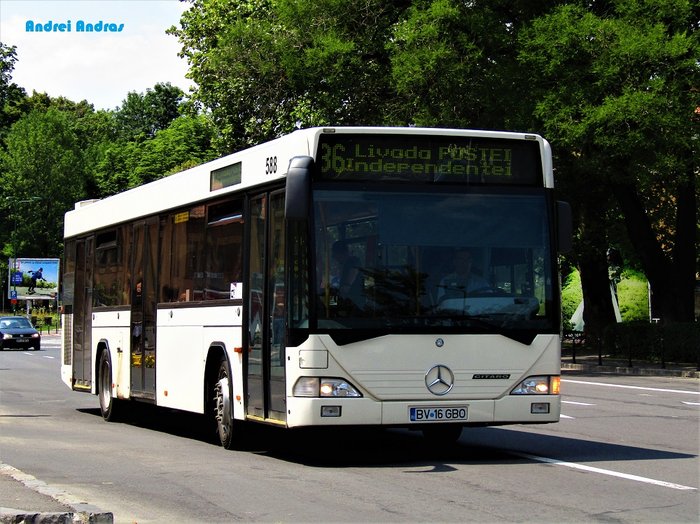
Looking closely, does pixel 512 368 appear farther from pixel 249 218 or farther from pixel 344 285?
pixel 249 218

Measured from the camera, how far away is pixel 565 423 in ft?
57.1

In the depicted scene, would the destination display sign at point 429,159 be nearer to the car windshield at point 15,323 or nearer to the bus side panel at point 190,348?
the bus side panel at point 190,348

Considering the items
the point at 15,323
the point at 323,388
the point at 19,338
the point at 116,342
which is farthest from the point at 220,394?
the point at 15,323

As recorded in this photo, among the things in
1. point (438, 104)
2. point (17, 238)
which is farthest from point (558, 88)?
point (17, 238)

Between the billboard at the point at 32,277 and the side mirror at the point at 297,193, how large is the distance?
9097 cm

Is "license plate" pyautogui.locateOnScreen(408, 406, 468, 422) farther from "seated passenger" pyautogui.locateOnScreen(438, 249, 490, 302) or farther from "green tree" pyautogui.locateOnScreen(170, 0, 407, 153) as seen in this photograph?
"green tree" pyautogui.locateOnScreen(170, 0, 407, 153)

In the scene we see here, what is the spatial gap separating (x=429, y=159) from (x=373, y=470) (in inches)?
115

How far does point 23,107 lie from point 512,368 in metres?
110

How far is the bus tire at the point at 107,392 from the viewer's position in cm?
1884

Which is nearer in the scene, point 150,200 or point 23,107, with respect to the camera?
point 150,200

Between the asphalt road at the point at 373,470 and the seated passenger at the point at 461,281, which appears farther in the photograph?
the seated passenger at the point at 461,281

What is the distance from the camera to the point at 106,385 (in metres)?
19.1

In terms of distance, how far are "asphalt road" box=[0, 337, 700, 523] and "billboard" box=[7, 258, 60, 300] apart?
83618 millimetres

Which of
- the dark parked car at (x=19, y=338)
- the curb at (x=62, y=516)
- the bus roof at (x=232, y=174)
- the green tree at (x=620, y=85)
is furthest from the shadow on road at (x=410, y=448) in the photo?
→ the dark parked car at (x=19, y=338)
